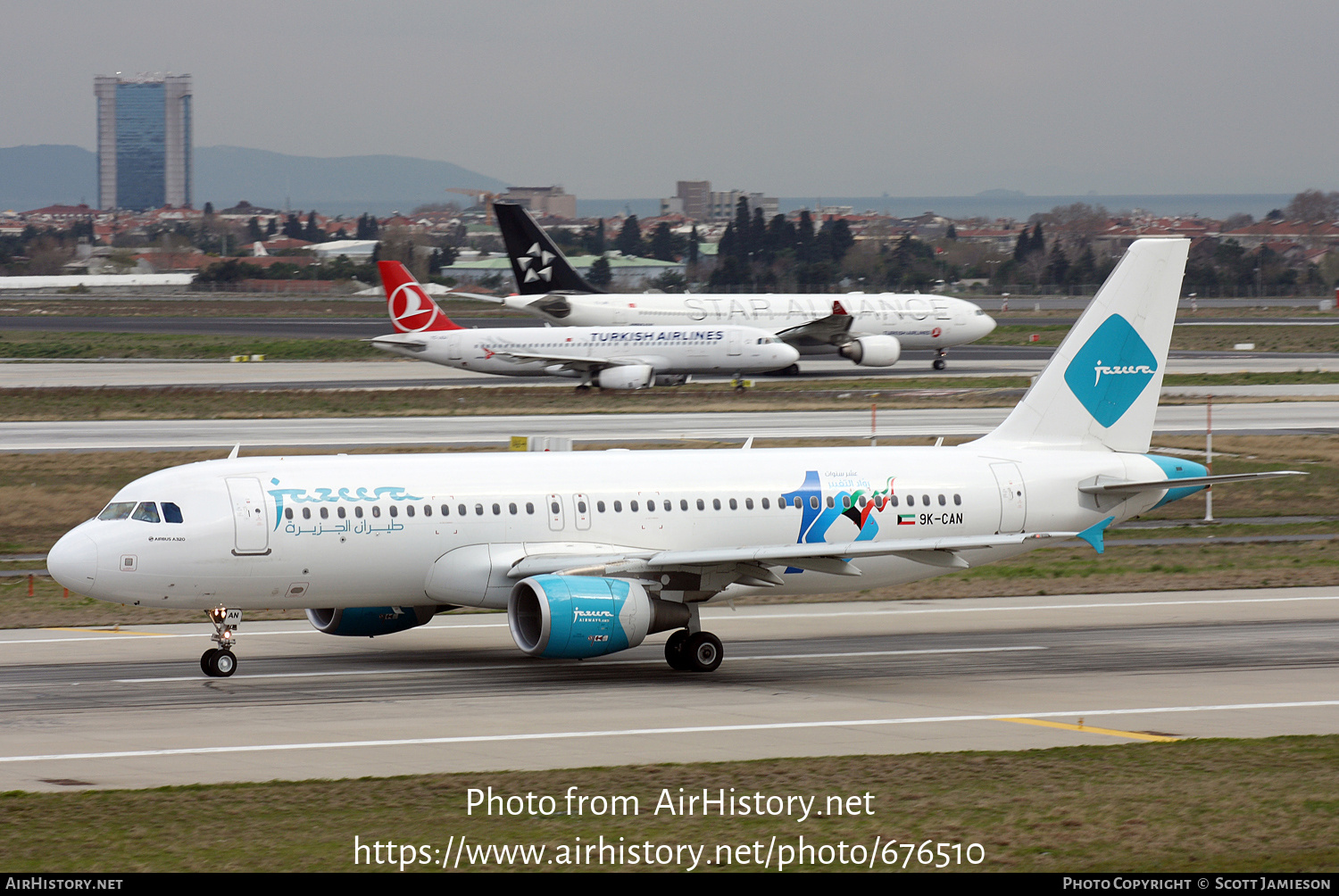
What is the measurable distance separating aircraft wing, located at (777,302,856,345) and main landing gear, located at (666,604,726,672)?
67.6 meters

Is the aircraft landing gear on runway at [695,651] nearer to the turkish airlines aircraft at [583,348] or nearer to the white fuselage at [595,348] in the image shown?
the turkish airlines aircraft at [583,348]

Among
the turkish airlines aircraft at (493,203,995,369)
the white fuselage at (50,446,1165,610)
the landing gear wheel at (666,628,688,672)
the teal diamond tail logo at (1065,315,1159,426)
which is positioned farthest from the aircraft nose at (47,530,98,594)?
the turkish airlines aircraft at (493,203,995,369)

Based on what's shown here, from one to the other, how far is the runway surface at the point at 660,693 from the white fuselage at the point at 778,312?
6106 cm

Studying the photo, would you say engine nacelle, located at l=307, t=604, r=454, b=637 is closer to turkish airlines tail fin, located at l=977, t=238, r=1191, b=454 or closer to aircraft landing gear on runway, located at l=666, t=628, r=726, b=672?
aircraft landing gear on runway, located at l=666, t=628, r=726, b=672

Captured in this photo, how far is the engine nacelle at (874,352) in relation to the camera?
95625mm

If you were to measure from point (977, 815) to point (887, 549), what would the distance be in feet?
33.0

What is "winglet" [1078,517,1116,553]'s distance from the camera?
30328mm

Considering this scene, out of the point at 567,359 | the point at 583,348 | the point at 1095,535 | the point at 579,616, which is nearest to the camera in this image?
the point at 579,616

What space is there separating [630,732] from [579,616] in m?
3.52

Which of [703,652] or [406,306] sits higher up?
[406,306]

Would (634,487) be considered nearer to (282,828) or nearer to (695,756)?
(695,756)

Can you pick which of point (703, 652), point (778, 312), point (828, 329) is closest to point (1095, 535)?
point (703, 652)

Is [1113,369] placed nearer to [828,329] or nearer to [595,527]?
[595,527]

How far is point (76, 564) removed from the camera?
2588 cm
